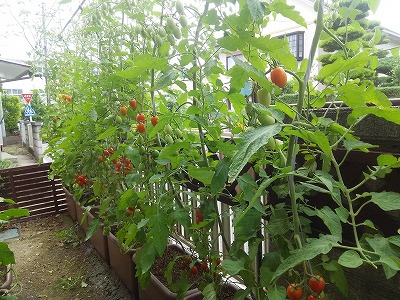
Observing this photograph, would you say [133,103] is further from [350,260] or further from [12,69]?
[12,69]

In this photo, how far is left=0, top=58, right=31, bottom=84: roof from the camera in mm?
6086

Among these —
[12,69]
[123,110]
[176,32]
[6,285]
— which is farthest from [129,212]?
[12,69]

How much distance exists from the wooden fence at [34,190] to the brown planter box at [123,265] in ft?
6.48

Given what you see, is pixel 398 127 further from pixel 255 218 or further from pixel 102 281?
pixel 102 281

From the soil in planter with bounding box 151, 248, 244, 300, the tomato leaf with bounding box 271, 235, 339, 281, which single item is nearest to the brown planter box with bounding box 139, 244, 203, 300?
the soil in planter with bounding box 151, 248, 244, 300

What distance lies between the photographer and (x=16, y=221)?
12.6ft

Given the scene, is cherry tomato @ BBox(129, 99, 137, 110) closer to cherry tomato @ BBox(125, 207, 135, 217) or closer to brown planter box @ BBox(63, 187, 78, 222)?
cherry tomato @ BBox(125, 207, 135, 217)

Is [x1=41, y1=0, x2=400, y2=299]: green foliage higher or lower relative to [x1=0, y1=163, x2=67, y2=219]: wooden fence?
higher

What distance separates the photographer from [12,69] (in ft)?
21.7

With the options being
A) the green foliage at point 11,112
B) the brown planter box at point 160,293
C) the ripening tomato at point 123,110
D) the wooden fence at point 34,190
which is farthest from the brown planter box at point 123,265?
the green foliage at point 11,112

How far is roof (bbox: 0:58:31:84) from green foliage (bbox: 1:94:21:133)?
6.52 meters

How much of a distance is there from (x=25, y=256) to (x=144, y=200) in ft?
6.64

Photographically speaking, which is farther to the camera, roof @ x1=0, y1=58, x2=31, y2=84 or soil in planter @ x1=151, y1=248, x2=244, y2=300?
roof @ x1=0, y1=58, x2=31, y2=84

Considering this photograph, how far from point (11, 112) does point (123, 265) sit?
1427 centimetres
